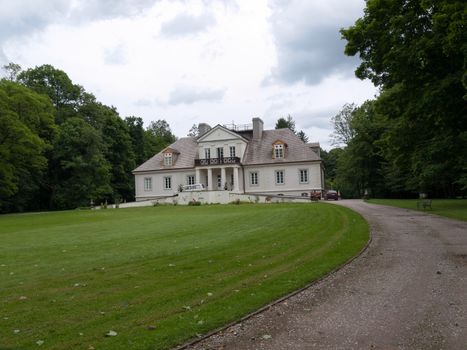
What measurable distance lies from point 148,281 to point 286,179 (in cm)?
4672

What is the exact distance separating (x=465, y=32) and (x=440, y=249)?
7229mm

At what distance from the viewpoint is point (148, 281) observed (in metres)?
8.77

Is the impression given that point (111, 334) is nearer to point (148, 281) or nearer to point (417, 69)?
point (148, 281)

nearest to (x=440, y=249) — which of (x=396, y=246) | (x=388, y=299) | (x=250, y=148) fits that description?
(x=396, y=246)

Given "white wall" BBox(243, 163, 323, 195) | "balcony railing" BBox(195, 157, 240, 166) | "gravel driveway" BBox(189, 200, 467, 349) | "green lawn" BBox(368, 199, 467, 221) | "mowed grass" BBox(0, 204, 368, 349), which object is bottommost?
"gravel driveway" BBox(189, 200, 467, 349)

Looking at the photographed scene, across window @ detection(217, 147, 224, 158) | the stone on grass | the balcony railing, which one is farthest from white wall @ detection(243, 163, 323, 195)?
the stone on grass

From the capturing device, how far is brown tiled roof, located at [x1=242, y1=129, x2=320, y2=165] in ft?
179

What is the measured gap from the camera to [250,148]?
192ft

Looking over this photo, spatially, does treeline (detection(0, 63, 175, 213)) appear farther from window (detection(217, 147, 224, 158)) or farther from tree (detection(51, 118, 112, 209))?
window (detection(217, 147, 224, 158))

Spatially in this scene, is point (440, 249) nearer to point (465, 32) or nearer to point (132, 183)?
point (465, 32)

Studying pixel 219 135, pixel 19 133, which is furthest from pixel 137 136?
pixel 19 133

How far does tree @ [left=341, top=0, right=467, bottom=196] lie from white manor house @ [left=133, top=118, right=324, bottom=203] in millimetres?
29662

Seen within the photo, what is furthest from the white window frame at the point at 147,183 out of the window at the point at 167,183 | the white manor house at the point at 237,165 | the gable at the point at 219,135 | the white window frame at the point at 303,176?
the white window frame at the point at 303,176

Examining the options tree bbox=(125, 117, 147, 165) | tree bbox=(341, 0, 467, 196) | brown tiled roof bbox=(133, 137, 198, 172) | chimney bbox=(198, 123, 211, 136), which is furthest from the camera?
tree bbox=(125, 117, 147, 165)
